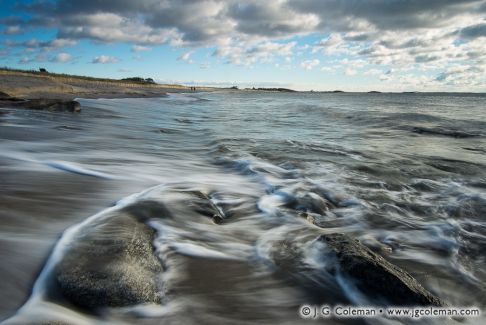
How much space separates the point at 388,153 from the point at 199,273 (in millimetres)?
7784

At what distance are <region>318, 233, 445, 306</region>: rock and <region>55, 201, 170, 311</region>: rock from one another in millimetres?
1462

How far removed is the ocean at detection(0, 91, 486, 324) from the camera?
240 centimetres

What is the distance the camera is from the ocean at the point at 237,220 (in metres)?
2.40

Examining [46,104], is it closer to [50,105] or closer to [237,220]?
[50,105]

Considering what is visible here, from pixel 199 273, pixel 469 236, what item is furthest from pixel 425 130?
pixel 199 273

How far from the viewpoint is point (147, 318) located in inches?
83.9

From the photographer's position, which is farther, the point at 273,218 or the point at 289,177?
the point at 289,177

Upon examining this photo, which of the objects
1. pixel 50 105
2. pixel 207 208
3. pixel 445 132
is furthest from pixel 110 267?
pixel 445 132

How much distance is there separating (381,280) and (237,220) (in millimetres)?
1962

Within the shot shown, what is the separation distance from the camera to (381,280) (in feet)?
8.27

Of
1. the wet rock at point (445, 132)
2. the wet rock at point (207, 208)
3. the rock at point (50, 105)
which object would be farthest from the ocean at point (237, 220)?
the wet rock at point (445, 132)

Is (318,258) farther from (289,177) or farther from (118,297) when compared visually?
(289,177)

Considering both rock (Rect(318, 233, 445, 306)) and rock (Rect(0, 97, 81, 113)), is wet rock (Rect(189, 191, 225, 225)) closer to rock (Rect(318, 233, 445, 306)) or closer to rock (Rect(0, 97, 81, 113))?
rock (Rect(318, 233, 445, 306))

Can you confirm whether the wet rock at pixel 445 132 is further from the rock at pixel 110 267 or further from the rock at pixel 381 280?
the rock at pixel 110 267
